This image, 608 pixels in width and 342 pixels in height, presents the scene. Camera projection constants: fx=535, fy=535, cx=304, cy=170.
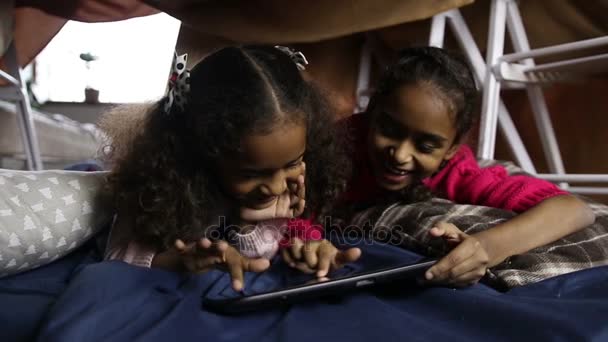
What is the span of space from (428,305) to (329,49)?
107 centimetres

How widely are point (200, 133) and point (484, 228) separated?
0.41 metres

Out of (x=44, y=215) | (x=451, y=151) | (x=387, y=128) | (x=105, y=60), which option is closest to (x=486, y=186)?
(x=451, y=151)

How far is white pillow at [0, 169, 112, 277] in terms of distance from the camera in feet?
2.08

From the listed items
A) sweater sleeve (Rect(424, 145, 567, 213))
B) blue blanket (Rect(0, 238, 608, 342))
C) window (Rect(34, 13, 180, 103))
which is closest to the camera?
blue blanket (Rect(0, 238, 608, 342))

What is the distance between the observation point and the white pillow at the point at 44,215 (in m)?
0.63

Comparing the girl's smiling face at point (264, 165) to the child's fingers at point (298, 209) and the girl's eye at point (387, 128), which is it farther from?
the girl's eye at point (387, 128)

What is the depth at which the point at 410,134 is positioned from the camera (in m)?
0.82

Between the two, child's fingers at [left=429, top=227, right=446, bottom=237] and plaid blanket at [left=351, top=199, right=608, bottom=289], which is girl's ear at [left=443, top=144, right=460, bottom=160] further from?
child's fingers at [left=429, top=227, right=446, bottom=237]

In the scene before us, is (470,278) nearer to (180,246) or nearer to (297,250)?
(297,250)

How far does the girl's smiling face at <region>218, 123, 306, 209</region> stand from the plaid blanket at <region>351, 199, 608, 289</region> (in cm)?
20

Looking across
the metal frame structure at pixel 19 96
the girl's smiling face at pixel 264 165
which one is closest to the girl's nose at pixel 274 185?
the girl's smiling face at pixel 264 165

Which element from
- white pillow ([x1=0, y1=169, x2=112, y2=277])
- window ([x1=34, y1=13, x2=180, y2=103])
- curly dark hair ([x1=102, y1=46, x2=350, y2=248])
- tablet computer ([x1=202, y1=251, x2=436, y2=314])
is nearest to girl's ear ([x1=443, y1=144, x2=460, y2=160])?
curly dark hair ([x1=102, y1=46, x2=350, y2=248])

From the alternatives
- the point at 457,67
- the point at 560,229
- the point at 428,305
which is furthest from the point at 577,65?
the point at 428,305

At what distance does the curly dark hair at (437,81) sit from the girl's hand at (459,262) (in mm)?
256
